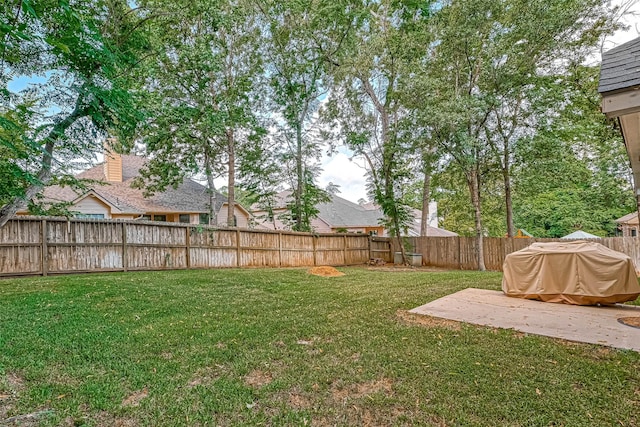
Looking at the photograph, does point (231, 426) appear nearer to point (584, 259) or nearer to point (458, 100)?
point (584, 259)

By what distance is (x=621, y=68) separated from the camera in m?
2.54

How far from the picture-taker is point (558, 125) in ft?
39.4

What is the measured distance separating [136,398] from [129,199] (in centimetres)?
1587

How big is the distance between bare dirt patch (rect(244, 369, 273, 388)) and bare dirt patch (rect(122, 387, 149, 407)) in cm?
69

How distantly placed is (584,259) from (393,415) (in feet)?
16.1

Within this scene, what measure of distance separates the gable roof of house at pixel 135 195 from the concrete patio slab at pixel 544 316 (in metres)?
12.8

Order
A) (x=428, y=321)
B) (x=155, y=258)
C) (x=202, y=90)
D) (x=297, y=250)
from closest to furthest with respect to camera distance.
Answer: (x=428, y=321) → (x=155, y=258) → (x=202, y=90) → (x=297, y=250)

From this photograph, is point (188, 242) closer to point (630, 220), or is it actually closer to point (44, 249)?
point (44, 249)

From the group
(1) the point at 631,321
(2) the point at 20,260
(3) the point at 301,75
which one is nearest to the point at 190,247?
(2) the point at 20,260

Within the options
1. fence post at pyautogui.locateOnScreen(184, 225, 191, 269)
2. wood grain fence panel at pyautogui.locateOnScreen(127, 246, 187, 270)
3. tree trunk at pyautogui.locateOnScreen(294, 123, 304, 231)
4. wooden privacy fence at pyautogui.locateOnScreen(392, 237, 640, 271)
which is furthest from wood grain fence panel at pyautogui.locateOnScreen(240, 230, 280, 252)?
wooden privacy fence at pyautogui.locateOnScreen(392, 237, 640, 271)

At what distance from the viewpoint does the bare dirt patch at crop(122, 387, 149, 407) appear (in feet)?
7.06

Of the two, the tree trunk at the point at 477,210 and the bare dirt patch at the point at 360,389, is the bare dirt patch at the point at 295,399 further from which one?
the tree trunk at the point at 477,210

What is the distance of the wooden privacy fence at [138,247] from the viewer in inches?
287

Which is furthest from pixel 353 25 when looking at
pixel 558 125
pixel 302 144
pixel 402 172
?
pixel 558 125
